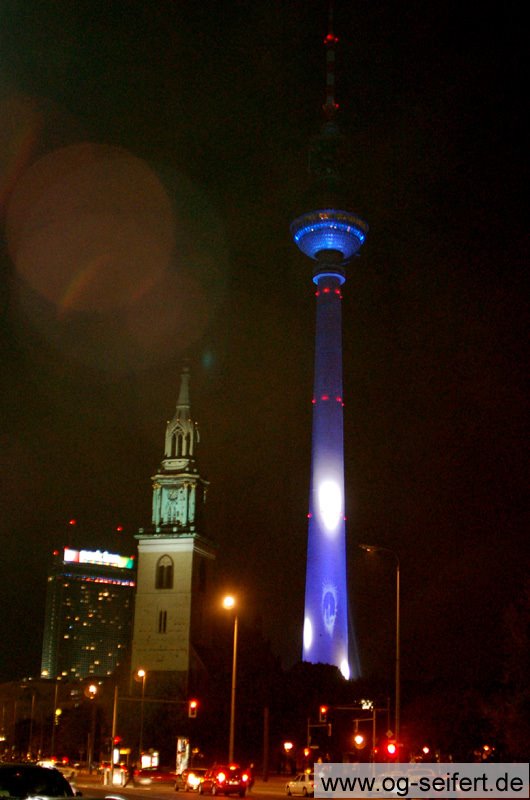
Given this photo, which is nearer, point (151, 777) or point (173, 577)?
point (151, 777)

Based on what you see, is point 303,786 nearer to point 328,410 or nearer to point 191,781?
point 191,781

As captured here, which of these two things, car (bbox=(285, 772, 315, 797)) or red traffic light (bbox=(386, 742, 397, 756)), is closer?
red traffic light (bbox=(386, 742, 397, 756))

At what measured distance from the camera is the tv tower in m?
148

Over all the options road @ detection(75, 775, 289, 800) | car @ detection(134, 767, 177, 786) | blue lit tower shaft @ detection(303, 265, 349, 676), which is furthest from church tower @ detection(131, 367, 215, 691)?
car @ detection(134, 767, 177, 786)

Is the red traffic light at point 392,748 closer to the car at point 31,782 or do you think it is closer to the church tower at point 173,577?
the car at point 31,782

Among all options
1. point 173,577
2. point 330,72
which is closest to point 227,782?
point 173,577

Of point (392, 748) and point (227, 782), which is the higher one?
point (392, 748)

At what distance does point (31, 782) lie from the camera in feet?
95.6

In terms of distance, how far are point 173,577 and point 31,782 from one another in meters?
99.3

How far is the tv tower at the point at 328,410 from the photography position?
486 feet

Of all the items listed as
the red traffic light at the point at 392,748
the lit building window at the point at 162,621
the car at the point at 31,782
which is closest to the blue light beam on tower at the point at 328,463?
the lit building window at the point at 162,621

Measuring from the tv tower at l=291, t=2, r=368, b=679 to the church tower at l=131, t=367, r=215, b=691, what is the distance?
21.9 metres

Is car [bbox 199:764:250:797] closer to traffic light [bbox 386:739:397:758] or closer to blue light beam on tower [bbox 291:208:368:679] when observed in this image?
traffic light [bbox 386:739:397:758]

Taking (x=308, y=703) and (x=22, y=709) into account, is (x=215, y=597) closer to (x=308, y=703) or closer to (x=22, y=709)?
(x=308, y=703)
